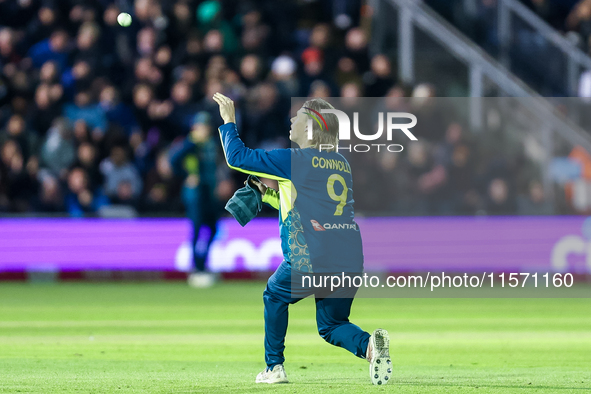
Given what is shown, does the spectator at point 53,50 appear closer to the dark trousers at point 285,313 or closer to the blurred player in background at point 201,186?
the blurred player in background at point 201,186

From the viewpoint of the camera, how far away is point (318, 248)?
676 cm

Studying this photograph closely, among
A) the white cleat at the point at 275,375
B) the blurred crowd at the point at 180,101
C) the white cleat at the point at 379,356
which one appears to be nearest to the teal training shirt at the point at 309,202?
the white cleat at the point at 379,356

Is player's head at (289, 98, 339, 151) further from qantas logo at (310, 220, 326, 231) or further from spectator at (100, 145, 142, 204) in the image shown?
spectator at (100, 145, 142, 204)

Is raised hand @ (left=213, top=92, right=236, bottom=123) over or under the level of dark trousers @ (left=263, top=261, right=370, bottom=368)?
over

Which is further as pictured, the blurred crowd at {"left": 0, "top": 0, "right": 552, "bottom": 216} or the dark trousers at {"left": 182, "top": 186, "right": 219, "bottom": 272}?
the blurred crowd at {"left": 0, "top": 0, "right": 552, "bottom": 216}

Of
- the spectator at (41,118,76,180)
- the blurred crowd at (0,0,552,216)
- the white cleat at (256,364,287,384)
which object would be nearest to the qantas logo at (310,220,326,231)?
the white cleat at (256,364,287,384)

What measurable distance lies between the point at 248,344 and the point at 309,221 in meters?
3.23

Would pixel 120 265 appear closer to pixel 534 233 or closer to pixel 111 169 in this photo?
pixel 111 169

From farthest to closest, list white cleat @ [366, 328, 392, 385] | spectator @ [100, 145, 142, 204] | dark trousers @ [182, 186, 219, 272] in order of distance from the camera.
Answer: spectator @ [100, 145, 142, 204] → dark trousers @ [182, 186, 219, 272] → white cleat @ [366, 328, 392, 385]

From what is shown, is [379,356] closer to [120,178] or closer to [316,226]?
[316,226]

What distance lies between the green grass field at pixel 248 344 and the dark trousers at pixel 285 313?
0.30 m

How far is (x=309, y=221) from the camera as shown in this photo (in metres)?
6.80

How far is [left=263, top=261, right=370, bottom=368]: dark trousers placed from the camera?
6.73 metres

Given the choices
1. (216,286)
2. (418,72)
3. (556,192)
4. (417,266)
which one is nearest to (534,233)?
(556,192)
